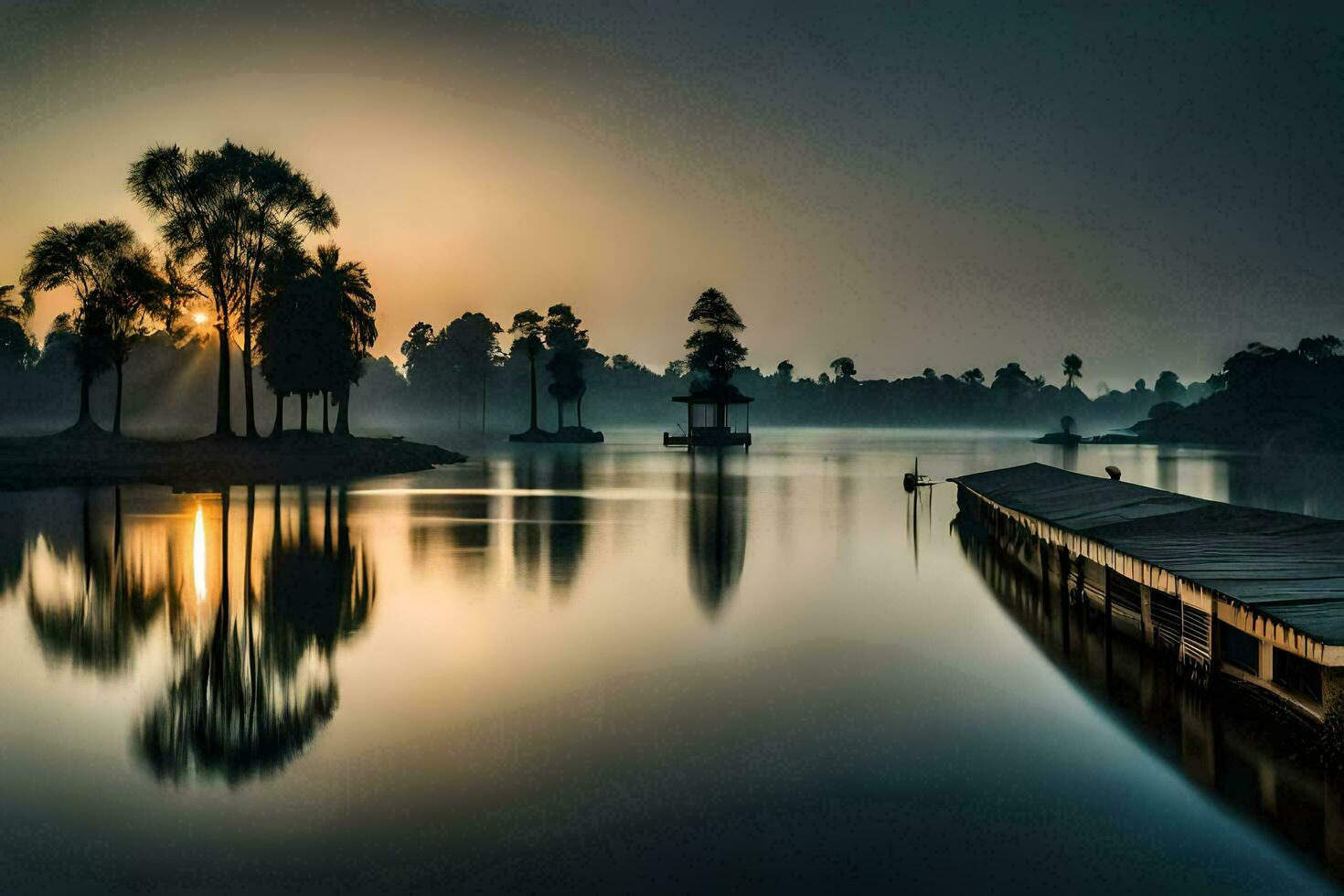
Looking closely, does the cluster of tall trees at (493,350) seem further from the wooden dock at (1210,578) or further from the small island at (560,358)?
the wooden dock at (1210,578)

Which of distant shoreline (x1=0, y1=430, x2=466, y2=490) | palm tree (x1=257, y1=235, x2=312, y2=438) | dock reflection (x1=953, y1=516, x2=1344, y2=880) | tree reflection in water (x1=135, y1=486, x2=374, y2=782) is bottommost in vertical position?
dock reflection (x1=953, y1=516, x2=1344, y2=880)

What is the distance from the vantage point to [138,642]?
636 inches

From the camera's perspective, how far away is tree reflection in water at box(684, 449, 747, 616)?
2291 centimetres

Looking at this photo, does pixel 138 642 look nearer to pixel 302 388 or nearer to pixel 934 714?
pixel 934 714

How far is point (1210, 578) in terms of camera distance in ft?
44.3

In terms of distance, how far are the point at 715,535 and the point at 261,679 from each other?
20.3m

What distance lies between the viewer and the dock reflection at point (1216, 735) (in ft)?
30.7

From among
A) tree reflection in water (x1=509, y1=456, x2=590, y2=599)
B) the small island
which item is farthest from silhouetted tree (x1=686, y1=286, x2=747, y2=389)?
tree reflection in water (x1=509, y1=456, x2=590, y2=599)

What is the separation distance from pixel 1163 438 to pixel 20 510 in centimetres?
17653

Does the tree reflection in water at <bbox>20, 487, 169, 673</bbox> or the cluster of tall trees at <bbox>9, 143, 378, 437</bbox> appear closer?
the tree reflection in water at <bbox>20, 487, 169, 673</bbox>

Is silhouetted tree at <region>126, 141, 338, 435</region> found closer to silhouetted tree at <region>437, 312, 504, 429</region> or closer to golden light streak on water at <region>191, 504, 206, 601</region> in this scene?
golden light streak on water at <region>191, 504, 206, 601</region>

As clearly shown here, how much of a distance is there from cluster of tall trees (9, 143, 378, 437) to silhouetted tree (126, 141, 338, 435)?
0.06 meters

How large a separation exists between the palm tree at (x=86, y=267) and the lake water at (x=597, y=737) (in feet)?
142

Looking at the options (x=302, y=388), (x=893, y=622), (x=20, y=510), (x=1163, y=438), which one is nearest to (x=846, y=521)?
(x=893, y=622)
